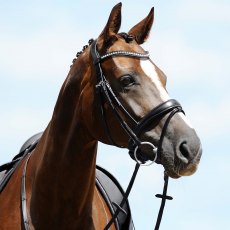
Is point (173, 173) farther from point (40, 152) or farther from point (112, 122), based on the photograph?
point (40, 152)

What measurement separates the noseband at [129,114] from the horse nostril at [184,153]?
0.22 meters

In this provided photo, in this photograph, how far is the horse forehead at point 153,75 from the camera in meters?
8.95

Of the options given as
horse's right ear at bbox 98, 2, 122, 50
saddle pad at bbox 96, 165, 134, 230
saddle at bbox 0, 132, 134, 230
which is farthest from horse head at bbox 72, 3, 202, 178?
saddle pad at bbox 96, 165, 134, 230

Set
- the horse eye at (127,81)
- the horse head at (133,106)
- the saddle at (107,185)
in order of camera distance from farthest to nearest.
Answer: the saddle at (107,185) → the horse eye at (127,81) → the horse head at (133,106)

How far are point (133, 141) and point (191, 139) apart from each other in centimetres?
63

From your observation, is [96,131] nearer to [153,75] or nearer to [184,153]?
[153,75]

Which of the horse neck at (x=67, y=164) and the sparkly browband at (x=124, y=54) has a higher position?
the sparkly browband at (x=124, y=54)

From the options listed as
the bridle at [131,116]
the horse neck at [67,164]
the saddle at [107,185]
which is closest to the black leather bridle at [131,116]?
the bridle at [131,116]

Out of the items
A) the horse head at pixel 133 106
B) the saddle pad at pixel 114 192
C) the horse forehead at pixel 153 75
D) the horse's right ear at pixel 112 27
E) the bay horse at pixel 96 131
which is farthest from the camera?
the saddle pad at pixel 114 192

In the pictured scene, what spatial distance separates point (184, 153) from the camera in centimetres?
862

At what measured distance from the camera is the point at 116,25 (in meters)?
9.55

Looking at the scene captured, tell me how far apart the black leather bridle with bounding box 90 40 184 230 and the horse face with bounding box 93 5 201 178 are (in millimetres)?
38

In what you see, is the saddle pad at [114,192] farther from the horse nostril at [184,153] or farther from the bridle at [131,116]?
the horse nostril at [184,153]

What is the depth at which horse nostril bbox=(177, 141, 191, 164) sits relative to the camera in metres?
8.59
